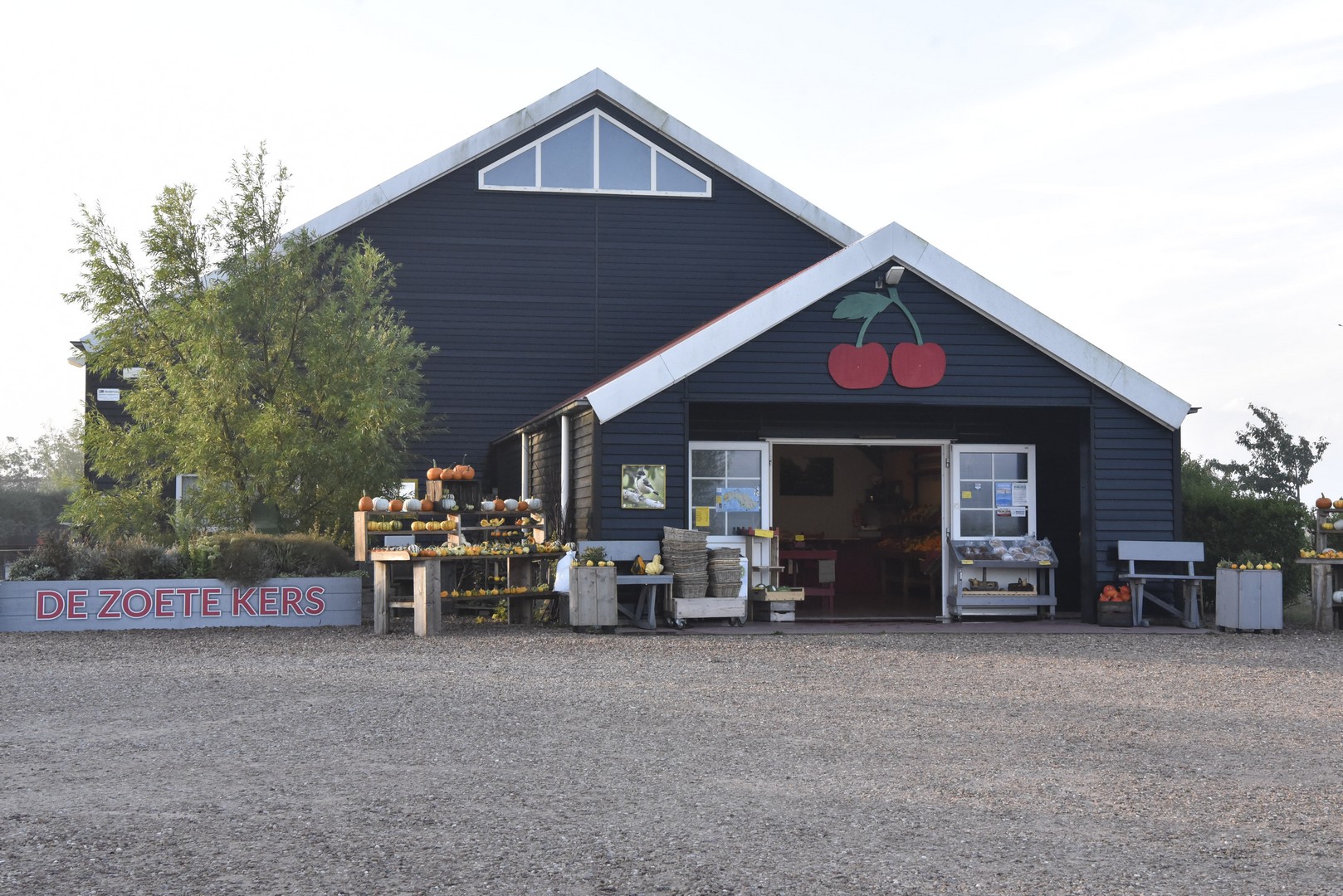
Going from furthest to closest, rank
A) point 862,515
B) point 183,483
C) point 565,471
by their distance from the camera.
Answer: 1. point 862,515
2. point 183,483
3. point 565,471

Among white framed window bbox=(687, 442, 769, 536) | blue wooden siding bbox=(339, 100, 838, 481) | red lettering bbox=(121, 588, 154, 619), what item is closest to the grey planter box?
white framed window bbox=(687, 442, 769, 536)

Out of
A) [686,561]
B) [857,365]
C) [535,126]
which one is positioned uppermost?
[535,126]

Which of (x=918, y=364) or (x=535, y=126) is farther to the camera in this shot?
(x=535, y=126)

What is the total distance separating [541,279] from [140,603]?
8.42m

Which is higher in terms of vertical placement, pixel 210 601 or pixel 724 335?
pixel 724 335

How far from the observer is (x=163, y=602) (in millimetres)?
14766

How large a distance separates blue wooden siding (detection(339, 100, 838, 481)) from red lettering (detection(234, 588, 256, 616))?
5792mm

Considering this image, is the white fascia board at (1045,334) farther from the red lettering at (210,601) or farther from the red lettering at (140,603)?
the red lettering at (140,603)

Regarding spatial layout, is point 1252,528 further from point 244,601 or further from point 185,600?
point 185,600

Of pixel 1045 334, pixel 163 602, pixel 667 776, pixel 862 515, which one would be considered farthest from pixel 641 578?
pixel 862 515

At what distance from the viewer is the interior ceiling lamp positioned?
15.1m

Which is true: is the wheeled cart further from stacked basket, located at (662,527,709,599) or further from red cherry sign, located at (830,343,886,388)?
stacked basket, located at (662,527,709,599)

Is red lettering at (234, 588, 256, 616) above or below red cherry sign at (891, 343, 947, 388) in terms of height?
below

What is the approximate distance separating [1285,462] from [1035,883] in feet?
136
